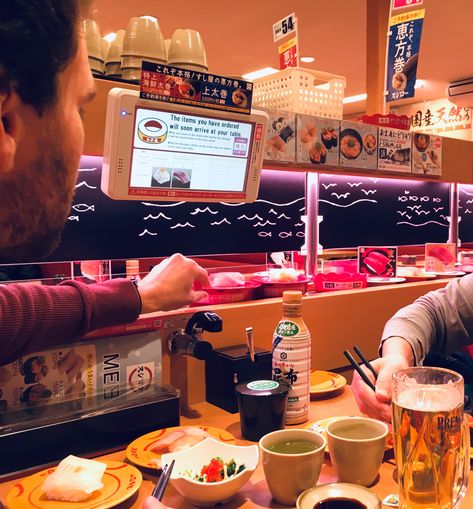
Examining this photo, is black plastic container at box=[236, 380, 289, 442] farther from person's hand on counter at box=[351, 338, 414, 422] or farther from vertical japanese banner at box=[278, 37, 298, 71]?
vertical japanese banner at box=[278, 37, 298, 71]

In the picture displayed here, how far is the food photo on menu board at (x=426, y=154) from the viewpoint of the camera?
2.78m

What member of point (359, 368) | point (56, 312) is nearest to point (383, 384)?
point (359, 368)

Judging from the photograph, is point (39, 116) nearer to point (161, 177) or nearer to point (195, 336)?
point (195, 336)

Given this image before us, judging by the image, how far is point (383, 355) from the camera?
161 centimetres

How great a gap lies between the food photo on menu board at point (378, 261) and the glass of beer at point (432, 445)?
156 cm

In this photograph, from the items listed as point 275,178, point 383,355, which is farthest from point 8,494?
point 275,178

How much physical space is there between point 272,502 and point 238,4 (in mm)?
5404

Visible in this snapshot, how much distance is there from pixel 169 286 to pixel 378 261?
1.30 meters

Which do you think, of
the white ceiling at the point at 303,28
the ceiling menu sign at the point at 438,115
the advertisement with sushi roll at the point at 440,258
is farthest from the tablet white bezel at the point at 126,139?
the ceiling menu sign at the point at 438,115

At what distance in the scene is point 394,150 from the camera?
2658 mm

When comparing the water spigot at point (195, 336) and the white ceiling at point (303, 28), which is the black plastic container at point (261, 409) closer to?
the water spigot at point (195, 336)

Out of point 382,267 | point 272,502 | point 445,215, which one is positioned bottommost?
point 272,502

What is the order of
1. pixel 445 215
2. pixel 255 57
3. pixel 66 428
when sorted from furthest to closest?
pixel 255 57
pixel 445 215
pixel 66 428

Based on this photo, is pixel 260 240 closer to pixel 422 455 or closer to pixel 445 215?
pixel 445 215
